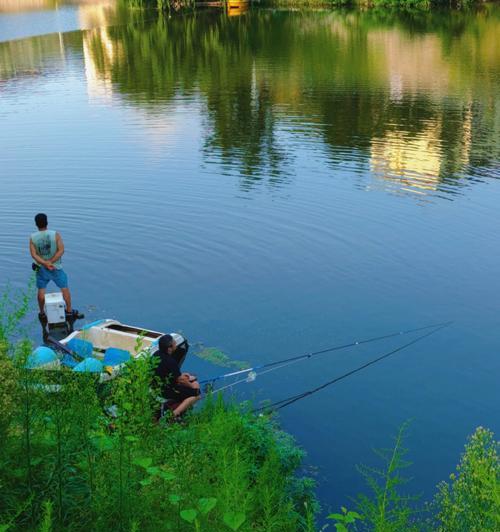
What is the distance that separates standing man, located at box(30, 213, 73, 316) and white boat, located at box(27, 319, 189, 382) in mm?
1278

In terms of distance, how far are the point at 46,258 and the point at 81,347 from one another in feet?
11.0

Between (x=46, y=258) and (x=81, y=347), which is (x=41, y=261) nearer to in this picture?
(x=46, y=258)

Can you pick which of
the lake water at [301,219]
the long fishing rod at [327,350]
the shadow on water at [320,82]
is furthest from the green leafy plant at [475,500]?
the shadow on water at [320,82]

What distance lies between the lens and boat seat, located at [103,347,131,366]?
453 inches

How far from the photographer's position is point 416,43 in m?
54.3

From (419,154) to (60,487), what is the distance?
22360mm

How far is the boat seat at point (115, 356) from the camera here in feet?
37.7

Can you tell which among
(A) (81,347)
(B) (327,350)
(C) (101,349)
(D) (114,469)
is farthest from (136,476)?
A: (B) (327,350)

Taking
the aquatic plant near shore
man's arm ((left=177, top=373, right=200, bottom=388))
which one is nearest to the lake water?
man's arm ((left=177, top=373, right=200, bottom=388))

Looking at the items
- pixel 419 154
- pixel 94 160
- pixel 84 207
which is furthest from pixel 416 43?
pixel 84 207

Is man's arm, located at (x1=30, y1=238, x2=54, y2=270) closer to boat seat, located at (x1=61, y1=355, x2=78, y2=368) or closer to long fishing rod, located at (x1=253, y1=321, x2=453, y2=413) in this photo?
boat seat, located at (x1=61, y1=355, x2=78, y2=368)

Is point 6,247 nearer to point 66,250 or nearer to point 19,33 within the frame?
point 66,250

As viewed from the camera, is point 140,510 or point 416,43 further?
point 416,43

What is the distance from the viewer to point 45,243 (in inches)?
580
